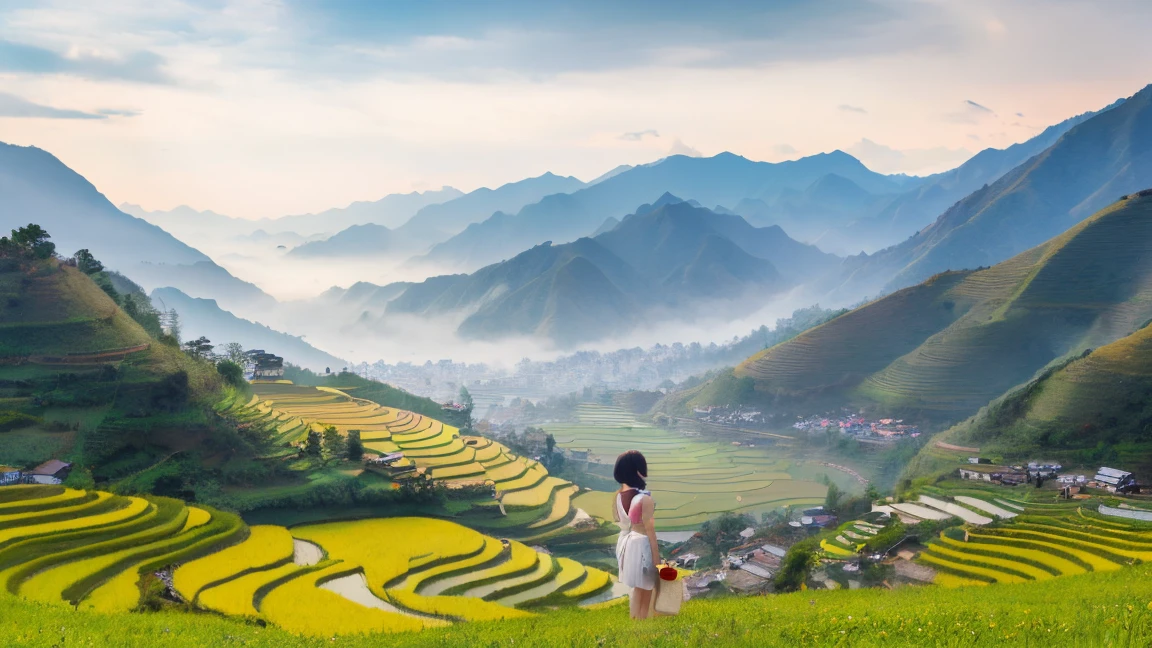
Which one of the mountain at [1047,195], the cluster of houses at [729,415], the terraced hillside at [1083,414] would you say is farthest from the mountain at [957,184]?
the terraced hillside at [1083,414]

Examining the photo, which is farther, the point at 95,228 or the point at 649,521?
the point at 95,228

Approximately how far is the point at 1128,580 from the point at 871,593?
341 centimetres

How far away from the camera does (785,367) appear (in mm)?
63875

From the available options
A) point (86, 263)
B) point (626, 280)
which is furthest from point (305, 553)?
point (626, 280)

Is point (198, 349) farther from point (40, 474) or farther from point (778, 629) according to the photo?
point (778, 629)

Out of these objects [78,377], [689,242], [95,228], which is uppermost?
[689,242]

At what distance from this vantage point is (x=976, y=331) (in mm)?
55125

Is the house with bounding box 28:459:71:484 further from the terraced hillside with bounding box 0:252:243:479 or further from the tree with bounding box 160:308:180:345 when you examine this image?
the tree with bounding box 160:308:180:345

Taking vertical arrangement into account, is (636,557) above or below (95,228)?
below


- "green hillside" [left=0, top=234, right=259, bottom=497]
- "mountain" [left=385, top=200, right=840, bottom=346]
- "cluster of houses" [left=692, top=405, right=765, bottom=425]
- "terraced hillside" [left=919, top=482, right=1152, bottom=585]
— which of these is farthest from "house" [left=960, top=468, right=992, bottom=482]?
"mountain" [left=385, top=200, right=840, bottom=346]

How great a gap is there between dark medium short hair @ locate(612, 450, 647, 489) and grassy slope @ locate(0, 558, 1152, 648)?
108cm

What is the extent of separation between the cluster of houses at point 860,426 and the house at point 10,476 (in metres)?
44.3

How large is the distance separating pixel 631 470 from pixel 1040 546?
15.3 m

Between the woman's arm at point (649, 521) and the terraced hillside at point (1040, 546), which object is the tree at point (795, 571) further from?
the woman's arm at point (649, 521)
